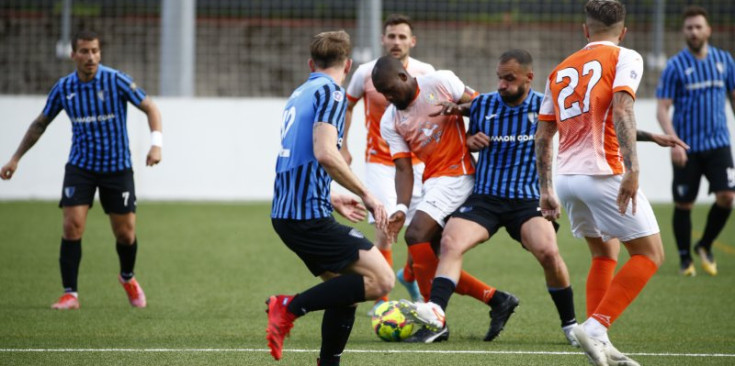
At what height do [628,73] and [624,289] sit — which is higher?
[628,73]

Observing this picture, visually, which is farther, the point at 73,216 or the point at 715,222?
the point at 715,222

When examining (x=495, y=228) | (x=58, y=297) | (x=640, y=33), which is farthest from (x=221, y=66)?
(x=495, y=228)

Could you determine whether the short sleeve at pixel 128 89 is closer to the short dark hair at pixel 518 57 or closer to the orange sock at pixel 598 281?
the short dark hair at pixel 518 57

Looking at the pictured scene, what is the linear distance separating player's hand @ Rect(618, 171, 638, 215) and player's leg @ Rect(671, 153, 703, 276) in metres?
4.52

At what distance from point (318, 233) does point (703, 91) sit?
5464 mm

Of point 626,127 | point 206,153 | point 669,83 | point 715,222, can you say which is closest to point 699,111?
point 669,83

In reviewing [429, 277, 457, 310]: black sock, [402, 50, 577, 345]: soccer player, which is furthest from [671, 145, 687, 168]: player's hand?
[429, 277, 457, 310]: black sock

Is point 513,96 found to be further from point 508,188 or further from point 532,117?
point 508,188

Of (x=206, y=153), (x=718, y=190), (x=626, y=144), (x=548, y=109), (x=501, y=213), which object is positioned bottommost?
(x=206, y=153)

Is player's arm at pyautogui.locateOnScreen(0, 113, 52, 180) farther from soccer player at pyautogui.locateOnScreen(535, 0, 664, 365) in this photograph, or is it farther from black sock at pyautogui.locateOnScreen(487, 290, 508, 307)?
soccer player at pyautogui.locateOnScreen(535, 0, 664, 365)

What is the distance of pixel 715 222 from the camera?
933 centimetres

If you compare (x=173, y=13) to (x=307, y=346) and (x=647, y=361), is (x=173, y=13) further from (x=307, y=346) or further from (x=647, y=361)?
(x=647, y=361)

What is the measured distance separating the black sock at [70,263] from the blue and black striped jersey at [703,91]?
5267mm

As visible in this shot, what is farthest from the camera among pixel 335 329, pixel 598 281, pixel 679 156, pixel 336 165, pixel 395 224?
pixel 679 156
